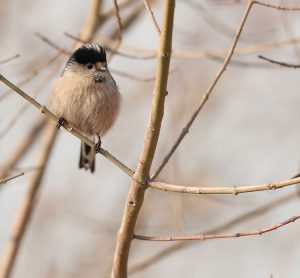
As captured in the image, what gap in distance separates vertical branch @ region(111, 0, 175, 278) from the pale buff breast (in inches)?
86.3

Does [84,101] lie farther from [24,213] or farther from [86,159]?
[24,213]

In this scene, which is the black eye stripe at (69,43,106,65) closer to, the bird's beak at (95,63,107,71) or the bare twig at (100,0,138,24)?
the bird's beak at (95,63,107,71)

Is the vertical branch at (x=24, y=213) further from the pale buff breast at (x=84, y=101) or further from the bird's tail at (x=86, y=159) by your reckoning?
the pale buff breast at (x=84, y=101)

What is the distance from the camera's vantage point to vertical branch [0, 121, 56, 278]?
20.5 feet

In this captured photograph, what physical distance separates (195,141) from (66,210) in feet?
7.95

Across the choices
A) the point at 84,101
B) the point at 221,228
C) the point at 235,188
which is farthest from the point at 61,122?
the point at 235,188

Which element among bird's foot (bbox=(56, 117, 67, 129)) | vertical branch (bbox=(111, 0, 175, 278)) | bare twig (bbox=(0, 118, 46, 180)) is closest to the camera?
vertical branch (bbox=(111, 0, 175, 278))

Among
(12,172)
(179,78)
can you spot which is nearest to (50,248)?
(179,78)

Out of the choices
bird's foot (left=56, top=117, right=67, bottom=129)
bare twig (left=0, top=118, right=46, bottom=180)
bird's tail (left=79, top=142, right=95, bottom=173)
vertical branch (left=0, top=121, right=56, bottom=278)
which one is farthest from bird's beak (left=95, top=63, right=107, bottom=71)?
bare twig (left=0, top=118, right=46, bottom=180)

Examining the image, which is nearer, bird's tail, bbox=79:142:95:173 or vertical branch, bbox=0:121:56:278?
vertical branch, bbox=0:121:56:278

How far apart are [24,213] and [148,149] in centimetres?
312

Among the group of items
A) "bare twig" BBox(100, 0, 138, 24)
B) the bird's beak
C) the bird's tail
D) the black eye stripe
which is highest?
"bare twig" BBox(100, 0, 138, 24)

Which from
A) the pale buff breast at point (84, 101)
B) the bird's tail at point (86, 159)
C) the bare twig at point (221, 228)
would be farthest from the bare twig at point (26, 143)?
the bare twig at point (221, 228)

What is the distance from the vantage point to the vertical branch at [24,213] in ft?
20.5
